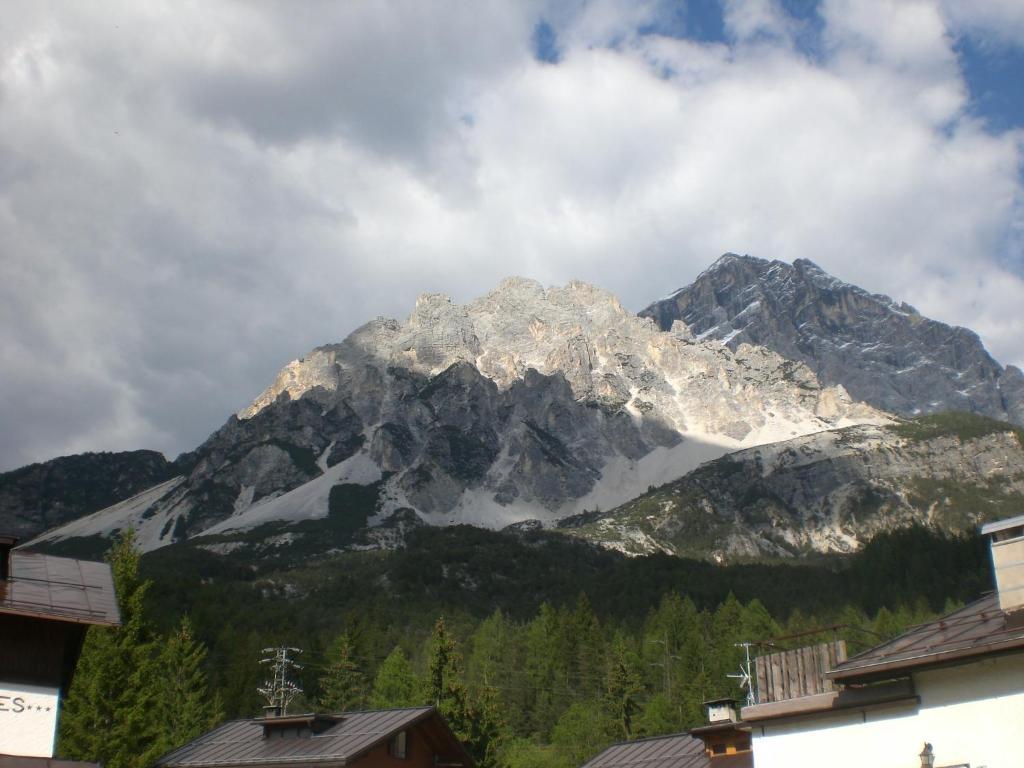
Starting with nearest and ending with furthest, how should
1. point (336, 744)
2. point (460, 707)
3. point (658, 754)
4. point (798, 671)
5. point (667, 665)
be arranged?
1. point (798, 671)
2. point (336, 744)
3. point (658, 754)
4. point (460, 707)
5. point (667, 665)

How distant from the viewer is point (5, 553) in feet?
89.4

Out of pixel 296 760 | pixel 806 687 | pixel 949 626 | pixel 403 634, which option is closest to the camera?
pixel 949 626

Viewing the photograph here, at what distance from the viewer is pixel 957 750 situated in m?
21.6

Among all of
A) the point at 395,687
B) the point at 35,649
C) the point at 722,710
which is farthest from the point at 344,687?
the point at 35,649

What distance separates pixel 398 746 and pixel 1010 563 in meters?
25.3

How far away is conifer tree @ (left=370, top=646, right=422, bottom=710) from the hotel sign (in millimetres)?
62821

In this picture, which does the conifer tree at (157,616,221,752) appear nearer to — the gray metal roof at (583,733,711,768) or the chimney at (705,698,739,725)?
the gray metal roof at (583,733,711,768)

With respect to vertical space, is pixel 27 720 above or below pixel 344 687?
below

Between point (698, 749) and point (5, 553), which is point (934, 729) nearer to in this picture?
point (698, 749)

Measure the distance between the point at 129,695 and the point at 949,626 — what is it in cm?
3255

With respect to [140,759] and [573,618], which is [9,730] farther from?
[573,618]

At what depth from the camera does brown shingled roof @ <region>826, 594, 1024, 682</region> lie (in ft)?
69.4

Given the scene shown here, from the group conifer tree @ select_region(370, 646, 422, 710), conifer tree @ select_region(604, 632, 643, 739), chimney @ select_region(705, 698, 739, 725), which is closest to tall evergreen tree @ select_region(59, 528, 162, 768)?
chimney @ select_region(705, 698, 739, 725)

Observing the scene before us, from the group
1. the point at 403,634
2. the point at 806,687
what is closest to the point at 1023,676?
the point at 806,687
